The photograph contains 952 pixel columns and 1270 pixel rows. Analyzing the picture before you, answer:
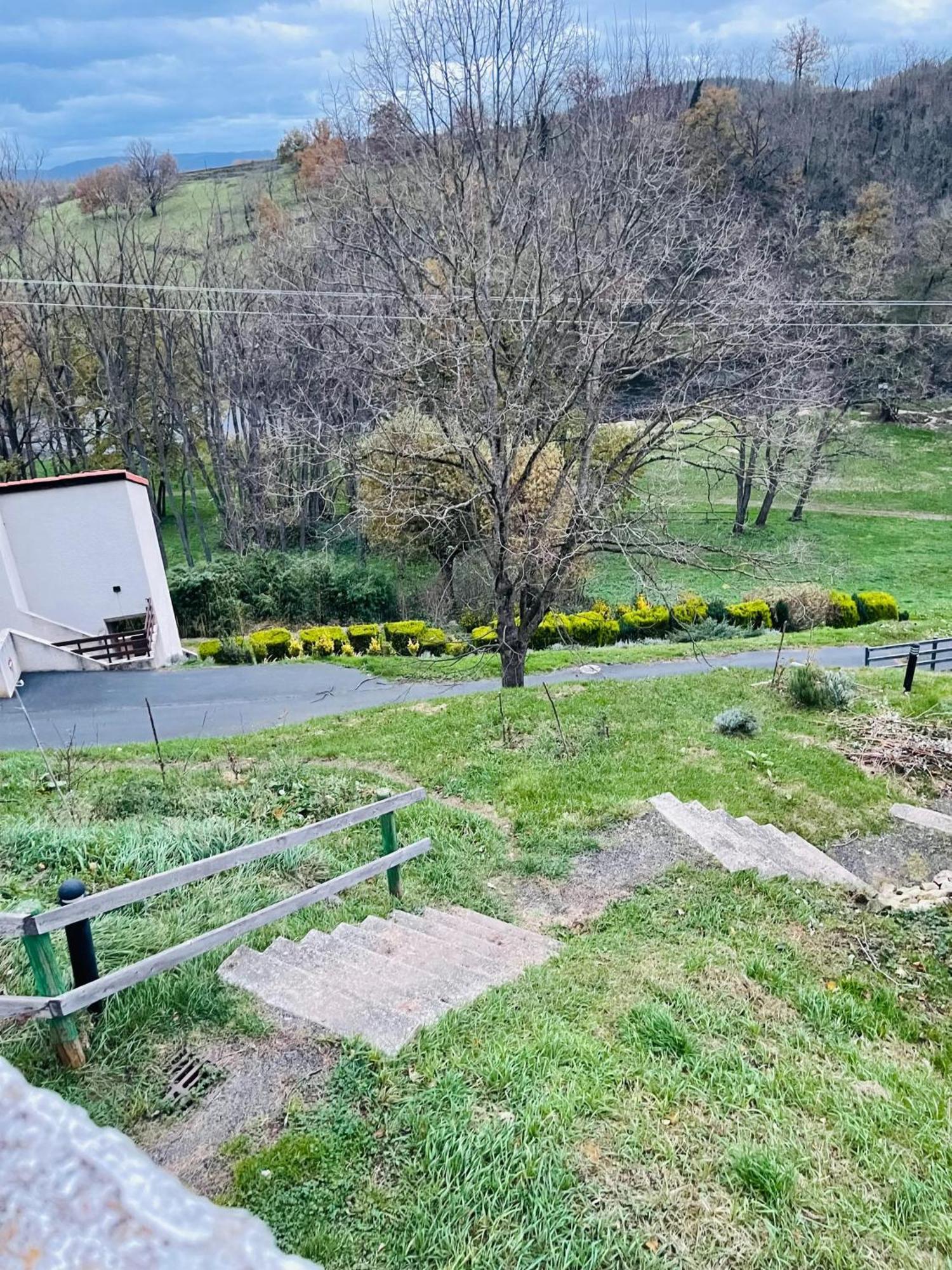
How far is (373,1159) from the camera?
2734mm

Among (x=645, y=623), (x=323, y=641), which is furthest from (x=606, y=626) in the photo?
(x=323, y=641)

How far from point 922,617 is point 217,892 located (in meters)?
21.0

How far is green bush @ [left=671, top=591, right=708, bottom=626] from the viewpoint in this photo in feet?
64.6

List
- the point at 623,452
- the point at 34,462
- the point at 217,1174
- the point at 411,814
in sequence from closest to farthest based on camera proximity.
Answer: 1. the point at 217,1174
2. the point at 411,814
3. the point at 623,452
4. the point at 34,462

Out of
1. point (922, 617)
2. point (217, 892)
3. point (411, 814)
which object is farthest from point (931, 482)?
point (217, 892)

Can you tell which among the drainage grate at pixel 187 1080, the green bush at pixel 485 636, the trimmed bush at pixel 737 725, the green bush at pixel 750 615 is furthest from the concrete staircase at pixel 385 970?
the green bush at pixel 750 615

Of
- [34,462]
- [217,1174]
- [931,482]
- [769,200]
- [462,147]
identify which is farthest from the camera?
[769,200]

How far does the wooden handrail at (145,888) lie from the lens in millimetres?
3006

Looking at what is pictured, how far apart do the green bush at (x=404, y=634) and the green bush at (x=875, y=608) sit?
12.1m

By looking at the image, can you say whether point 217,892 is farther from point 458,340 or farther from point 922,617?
point 922,617

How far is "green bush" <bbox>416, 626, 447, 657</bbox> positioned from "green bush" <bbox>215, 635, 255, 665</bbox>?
13.6 feet

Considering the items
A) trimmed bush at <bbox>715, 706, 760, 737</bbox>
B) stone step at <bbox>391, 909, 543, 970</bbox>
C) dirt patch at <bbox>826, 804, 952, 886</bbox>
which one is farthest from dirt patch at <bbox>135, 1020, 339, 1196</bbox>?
trimmed bush at <bbox>715, 706, 760, 737</bbox>

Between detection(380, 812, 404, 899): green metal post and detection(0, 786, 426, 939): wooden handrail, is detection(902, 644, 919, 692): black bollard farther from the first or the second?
detection(0, 786, 426, 939): wooden handrail

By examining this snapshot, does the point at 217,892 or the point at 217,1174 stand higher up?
the point at 217,1174
